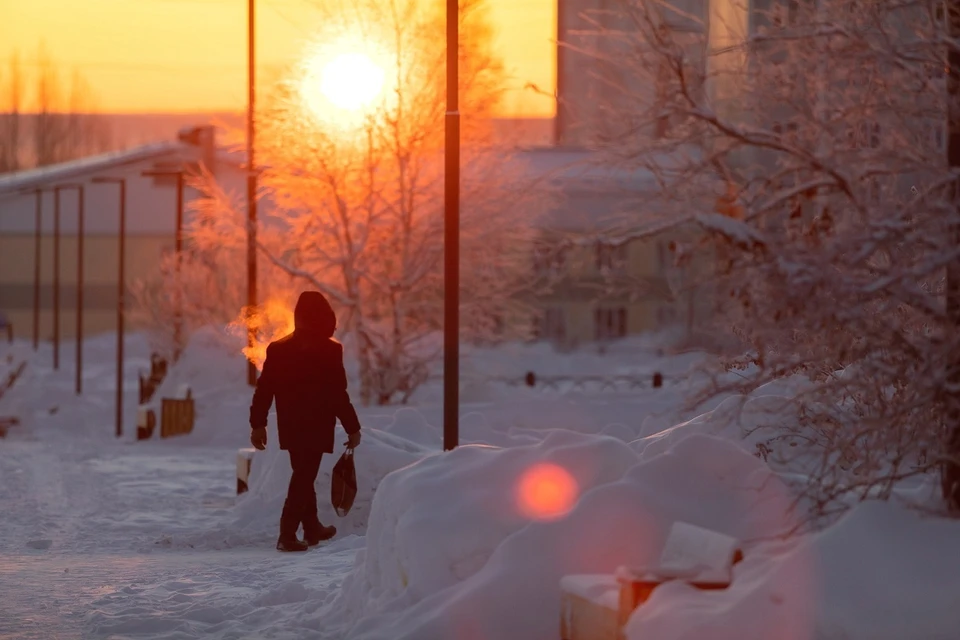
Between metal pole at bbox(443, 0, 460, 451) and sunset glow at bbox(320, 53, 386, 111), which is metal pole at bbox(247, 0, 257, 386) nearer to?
sunset glow at bbox(320, 53, 386, 111)

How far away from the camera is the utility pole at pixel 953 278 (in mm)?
7258

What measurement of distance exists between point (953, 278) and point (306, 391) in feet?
17.7

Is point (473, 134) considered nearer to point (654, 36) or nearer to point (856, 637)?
point (654, 36)

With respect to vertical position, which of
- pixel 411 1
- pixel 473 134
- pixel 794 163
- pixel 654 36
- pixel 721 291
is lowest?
pixel 721 291

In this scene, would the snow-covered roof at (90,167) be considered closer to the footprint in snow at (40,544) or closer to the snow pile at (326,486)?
the snow pile at (326,486)

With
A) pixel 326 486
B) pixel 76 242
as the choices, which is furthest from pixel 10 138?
pixel 326 486

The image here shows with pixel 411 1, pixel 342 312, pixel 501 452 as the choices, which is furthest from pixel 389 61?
pixel 501 452

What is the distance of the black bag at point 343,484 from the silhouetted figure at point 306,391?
1.40 feet

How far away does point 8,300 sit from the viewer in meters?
71.9

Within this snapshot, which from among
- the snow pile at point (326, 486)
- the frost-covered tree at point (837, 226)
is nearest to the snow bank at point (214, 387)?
the snow pile at point (326, 486)

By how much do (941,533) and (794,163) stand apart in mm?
1990

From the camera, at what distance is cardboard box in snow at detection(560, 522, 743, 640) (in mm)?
6688

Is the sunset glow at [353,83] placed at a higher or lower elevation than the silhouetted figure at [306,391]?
higher

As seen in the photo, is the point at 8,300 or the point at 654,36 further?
the point at 8,300
